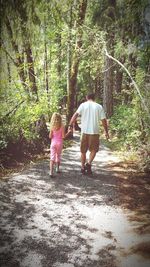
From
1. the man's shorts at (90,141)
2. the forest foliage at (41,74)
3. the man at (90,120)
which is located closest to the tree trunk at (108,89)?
the forest foliage at (41,74)

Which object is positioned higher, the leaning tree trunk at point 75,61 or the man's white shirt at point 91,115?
the leaning tree trunk at point 75,61

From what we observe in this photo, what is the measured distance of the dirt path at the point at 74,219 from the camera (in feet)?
16.3

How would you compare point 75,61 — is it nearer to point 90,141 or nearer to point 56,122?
point 56,122

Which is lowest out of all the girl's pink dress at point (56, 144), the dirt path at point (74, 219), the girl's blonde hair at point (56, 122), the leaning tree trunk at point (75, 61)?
the dirt path at point (74, 219)

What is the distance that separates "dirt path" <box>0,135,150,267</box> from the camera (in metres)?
4.96

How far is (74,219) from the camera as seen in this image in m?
6.37

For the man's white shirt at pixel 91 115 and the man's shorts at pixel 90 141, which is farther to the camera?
the man's shorts at pixel 90 141

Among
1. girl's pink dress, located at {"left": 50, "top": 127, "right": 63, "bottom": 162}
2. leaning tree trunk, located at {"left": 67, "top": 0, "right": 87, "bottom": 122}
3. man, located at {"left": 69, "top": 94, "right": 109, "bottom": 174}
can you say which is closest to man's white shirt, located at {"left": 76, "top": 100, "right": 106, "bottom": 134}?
man, located at {"left": 69, "top": 94, "right": 109, "bottom": 174}

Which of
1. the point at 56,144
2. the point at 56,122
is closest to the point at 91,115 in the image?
the point at 56,122

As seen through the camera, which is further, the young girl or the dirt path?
the young girl

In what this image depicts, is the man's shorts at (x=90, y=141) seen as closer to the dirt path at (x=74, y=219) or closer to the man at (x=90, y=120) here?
the man at (x=90, y=120)

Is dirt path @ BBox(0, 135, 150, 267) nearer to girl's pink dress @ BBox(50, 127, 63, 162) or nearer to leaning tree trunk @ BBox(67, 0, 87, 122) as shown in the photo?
girl's pink dress @ BBox(50, 127, 63, 162)

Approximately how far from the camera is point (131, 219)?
647cm

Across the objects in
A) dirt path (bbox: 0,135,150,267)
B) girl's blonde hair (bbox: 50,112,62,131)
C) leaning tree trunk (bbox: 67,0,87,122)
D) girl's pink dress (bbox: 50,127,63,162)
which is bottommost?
dirt path (bbox: 0,135,150,267)
